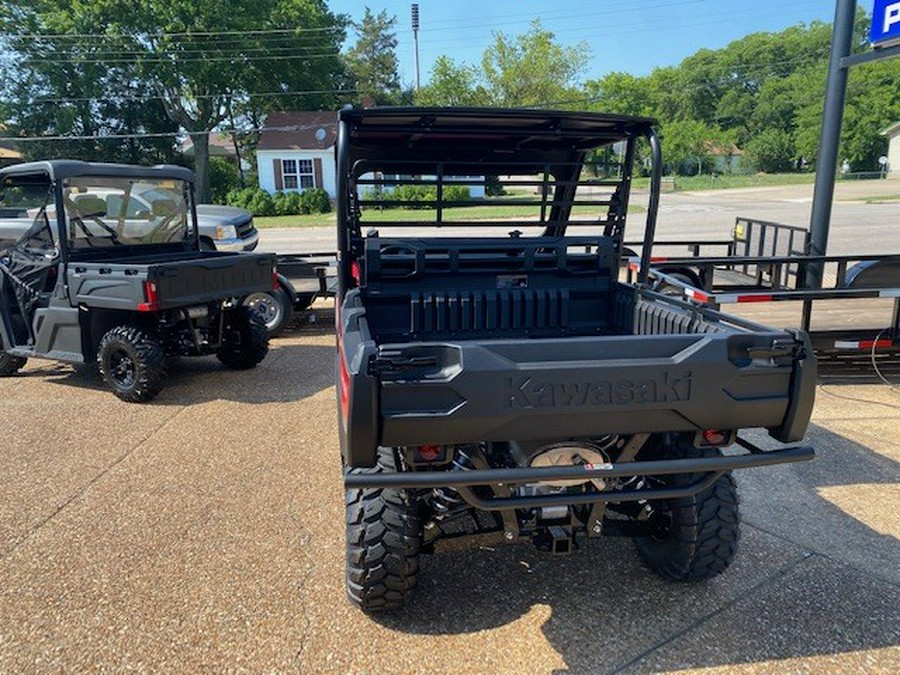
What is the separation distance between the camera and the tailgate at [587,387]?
2303mm

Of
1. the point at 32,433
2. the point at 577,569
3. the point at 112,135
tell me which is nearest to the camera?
the point at 577,569

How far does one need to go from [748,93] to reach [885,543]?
93.4 metres

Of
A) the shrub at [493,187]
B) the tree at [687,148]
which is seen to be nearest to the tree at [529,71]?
the tree at [687,148]

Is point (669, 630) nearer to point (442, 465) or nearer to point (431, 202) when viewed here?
point (442, 465)

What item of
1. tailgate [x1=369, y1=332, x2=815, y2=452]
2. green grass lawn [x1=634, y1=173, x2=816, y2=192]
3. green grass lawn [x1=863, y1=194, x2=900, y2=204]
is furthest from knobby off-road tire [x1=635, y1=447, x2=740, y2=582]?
green grass lawn [x1=634, y1=173, x2=816, y2=192]

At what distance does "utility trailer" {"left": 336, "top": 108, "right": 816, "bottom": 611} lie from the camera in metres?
2.33

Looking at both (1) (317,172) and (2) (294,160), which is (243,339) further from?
(2) (294,160)

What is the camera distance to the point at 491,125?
12.1 ft

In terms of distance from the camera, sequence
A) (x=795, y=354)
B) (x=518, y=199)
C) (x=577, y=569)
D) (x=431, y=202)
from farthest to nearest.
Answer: (x=518, y=199)
(x=431, y=202)
(x=577, y=569)
(x=795, y=354)

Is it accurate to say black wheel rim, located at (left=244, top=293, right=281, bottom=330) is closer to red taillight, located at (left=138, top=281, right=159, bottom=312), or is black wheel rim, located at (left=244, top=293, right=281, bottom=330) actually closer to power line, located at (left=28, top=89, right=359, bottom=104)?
red taillight, located at (left=138, top=281, right=159, bottom=312)

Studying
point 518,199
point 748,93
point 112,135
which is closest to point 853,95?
point 748,93

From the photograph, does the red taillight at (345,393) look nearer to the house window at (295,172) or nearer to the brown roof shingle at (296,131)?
the brown roof shingle at (296,131)

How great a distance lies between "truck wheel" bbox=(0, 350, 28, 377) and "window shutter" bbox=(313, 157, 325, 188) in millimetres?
30998

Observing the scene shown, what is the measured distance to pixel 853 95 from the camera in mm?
65812
